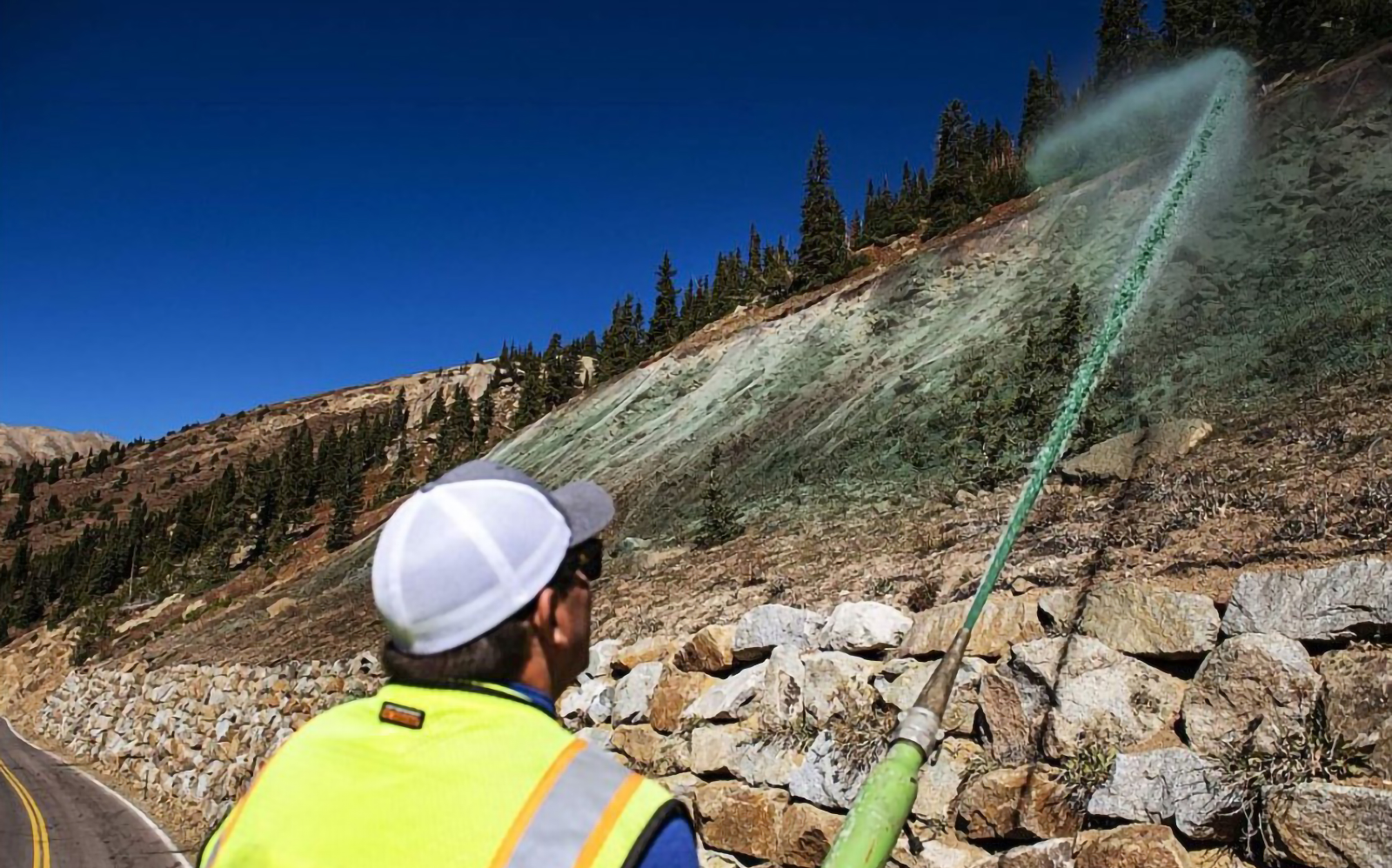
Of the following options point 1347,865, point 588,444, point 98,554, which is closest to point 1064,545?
point 1347,865

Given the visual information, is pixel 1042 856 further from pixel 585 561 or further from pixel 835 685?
pixel 585 561

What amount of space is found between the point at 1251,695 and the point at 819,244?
45120mm

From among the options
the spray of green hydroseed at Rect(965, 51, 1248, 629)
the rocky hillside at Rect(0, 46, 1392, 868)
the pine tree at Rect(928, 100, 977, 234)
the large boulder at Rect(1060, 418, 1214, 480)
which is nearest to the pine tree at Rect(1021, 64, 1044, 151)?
the pine tree at Rect(928, 100, 977, 234)

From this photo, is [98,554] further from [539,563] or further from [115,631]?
[539,563]

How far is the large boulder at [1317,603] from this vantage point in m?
4.29

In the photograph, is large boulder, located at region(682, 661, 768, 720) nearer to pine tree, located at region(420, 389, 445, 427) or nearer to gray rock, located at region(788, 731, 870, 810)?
gray rock, located at region(788, 731, 870, 810)

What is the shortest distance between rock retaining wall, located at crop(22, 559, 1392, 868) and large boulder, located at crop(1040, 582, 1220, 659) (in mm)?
12

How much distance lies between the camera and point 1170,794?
13.7ft

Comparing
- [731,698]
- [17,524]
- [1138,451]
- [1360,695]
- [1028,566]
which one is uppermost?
[1138,451]

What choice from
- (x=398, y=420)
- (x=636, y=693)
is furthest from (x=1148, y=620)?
(x=398, y=420)

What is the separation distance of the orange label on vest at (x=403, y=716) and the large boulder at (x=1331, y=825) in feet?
13.5

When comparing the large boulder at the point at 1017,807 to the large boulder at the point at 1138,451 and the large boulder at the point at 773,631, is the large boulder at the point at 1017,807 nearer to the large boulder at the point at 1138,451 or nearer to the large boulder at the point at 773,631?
the large boulder at the point at 773,631

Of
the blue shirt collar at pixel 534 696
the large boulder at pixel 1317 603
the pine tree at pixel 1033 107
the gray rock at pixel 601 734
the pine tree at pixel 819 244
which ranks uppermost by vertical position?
the pine tree at pixel 1033 107

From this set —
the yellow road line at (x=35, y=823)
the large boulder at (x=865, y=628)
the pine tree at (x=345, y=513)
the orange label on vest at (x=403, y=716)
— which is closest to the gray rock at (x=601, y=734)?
the large boulder at (x=865, y=628)
